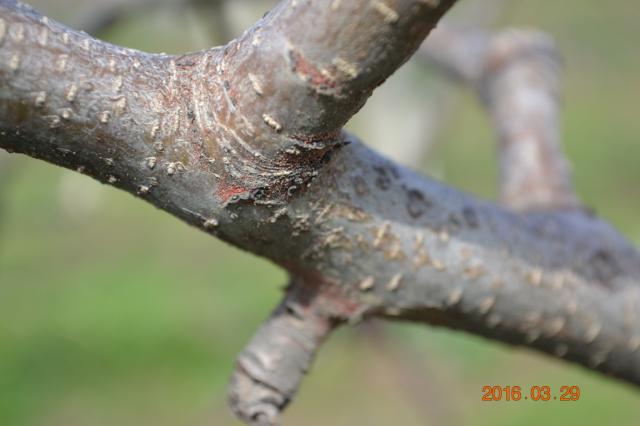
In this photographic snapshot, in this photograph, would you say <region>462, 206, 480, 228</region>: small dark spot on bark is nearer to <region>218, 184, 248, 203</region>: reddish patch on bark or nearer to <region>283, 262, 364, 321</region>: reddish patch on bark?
<region>283, 262, 364, 321</region>: reddish patch on bark

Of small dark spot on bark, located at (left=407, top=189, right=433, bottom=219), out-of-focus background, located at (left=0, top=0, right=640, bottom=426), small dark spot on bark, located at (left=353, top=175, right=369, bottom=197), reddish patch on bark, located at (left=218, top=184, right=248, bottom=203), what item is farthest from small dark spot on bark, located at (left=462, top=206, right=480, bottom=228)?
out-of-focus background, located at (left=0, top=0, right=640, bottom=426)

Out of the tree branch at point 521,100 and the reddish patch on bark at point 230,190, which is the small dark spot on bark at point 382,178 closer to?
the reddish patch on bark at point 230,190

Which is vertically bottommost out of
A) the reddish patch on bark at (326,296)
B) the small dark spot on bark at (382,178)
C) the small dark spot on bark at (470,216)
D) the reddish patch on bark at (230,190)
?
the reddish patch on bark at (230,190)

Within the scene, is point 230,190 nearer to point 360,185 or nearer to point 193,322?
point 360,185

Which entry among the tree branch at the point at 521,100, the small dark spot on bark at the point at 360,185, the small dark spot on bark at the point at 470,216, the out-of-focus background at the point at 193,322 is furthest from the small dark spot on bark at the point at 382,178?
the out-of-focus background at the point at 193,322

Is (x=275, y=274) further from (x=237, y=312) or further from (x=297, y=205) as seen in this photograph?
(x=297, y=205)

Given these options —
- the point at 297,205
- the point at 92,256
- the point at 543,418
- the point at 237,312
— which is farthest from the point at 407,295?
the point at 92,256

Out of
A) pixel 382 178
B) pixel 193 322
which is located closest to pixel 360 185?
pixel 382 178
